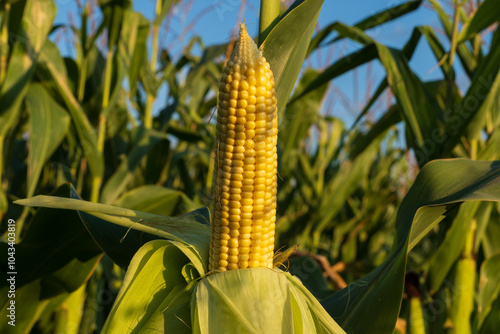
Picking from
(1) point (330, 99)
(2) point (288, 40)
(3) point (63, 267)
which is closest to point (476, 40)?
(2) point (288, 40)

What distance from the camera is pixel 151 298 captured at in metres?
0.95

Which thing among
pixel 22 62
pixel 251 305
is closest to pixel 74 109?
pixel 22 62

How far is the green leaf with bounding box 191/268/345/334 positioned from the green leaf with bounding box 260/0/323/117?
460 millimetres

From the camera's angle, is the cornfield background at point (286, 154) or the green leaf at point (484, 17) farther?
the green leaf at point (484, 17)

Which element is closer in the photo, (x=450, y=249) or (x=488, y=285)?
(x=450, y=249)

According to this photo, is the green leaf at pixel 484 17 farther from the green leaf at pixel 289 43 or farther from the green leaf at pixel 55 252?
the green leaf at pixel 55 252

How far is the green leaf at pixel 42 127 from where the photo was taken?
2.21m

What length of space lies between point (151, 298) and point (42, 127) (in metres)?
1.74

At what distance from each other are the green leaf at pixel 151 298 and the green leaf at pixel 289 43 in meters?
0.48

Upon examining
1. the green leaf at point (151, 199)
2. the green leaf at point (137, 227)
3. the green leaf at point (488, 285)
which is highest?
the green leaf at point (137, 227)

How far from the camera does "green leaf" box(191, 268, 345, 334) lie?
2.80 feet

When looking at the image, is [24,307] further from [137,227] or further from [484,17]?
[484,17]

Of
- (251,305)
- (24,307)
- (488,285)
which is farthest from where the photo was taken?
(488,285)

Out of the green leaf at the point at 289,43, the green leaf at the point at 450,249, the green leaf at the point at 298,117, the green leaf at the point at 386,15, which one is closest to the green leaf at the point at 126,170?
the green leaf at the point at 386,15
